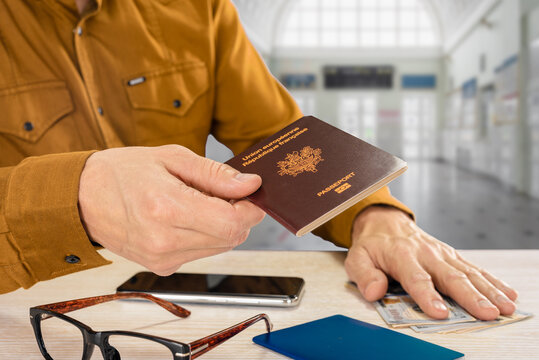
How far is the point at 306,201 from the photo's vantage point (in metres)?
0.56

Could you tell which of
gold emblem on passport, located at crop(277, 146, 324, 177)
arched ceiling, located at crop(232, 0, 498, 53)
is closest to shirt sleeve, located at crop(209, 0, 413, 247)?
gold emblem on passport, located at crop(277, 146, 324, 177)

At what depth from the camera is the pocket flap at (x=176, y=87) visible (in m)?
1.20

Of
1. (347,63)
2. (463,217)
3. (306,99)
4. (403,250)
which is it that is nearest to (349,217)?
(403,250)

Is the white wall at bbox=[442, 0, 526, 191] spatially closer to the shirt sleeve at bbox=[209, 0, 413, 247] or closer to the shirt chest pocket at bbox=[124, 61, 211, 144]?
the shirt sleeve at bbox=[209, 0, 413, 247]

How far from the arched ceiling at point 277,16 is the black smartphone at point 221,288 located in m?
10.9

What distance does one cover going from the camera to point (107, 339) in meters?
0.50

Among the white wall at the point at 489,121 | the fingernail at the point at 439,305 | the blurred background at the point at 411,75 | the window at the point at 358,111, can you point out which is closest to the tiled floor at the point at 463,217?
the blurred background at the point at 411,75

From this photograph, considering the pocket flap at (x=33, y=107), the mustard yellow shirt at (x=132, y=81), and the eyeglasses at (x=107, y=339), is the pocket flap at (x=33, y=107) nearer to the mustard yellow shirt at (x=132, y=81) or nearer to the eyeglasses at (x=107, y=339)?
the mustard yellow shirt at (x=132, y=81)

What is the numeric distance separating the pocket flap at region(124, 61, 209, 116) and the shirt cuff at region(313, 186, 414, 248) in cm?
50

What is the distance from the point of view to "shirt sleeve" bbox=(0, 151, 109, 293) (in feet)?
1.86

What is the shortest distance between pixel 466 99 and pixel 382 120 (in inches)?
90.4

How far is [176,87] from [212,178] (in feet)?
2.34

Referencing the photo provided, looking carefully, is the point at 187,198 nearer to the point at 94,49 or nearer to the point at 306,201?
the point at 306,201

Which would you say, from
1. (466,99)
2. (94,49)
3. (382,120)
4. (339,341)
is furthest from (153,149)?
(382,120)
